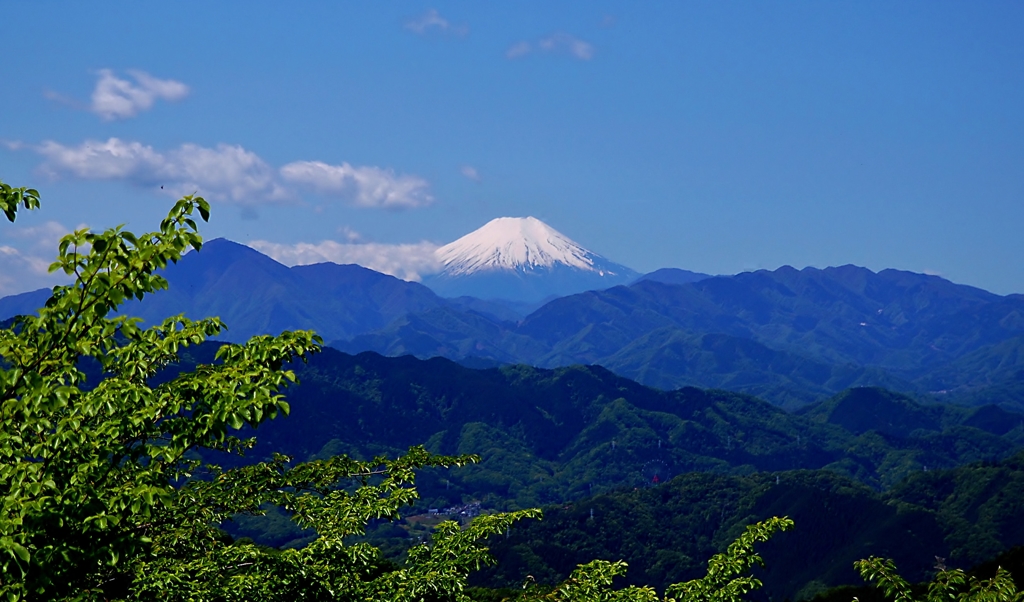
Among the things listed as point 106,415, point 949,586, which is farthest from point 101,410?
point 949,586

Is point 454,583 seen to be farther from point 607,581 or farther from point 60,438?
point 60,438

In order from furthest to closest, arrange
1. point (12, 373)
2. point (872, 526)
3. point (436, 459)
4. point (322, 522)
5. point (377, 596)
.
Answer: point (872, 526), point (436, 459), point (322, 522), point (377, 596), point (12, 373)

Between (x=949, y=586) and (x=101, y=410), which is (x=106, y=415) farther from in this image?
(x=949, y=586)

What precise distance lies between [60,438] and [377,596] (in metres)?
5.85

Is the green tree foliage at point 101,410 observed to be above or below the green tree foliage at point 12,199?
below

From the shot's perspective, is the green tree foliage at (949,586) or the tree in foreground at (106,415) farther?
the green tree foliage at (949,586)

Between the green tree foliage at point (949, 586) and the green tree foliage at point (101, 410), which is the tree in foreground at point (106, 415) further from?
the green tree foliage at point (949, 586)

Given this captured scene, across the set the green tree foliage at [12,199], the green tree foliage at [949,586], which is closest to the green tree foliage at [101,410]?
the green tree foliage at [12,199]

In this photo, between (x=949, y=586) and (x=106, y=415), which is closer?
(x=106, y=415)

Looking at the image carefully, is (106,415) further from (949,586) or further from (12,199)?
(949,586)

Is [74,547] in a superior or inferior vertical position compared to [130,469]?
inferior

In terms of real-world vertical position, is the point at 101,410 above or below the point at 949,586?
above

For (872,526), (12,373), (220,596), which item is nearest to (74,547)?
(12,373)

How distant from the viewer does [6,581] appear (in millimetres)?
8328
